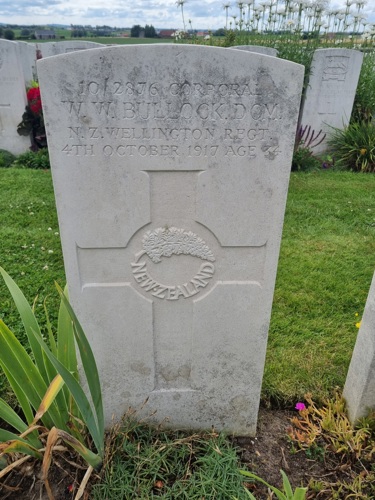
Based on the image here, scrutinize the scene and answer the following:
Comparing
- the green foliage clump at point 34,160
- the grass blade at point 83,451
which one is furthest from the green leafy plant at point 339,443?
the green foliage clump at point 34,160

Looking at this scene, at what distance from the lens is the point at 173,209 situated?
1.62 m

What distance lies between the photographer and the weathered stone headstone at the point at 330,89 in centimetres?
640

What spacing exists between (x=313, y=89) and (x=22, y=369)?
21.2 ft

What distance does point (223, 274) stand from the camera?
1769 millimetres

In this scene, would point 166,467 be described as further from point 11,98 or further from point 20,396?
point 11,98

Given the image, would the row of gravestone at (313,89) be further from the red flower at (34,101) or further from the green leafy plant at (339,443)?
the green leafy plant at (339,443)

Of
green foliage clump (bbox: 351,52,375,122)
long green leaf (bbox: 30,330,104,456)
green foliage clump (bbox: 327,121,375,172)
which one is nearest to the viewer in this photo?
long green leaf (bbox: 30,330,104,456)

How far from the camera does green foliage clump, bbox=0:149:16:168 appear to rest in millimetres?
6246

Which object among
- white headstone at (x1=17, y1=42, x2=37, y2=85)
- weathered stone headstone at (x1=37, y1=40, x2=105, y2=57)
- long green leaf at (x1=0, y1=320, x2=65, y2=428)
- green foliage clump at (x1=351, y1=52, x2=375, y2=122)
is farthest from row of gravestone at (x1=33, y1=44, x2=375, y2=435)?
weathered stone headstone at (x1=37, y1=40, x2=105, y2=57)

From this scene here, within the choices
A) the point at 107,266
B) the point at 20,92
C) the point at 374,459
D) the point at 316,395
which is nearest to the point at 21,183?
the point at 20,92

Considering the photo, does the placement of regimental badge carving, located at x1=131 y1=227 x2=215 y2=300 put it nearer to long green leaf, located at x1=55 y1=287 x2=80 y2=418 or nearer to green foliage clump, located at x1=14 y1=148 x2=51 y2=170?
long green leaf, located at x1=55 y1=287 x2=80 y2=418

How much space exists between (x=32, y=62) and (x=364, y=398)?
25.9 feet

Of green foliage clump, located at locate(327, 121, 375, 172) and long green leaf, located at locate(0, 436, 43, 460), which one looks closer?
long green leaf, located at locate(0, 436, 43, 460)

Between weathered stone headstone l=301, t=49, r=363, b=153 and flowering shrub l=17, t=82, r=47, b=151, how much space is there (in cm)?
426
